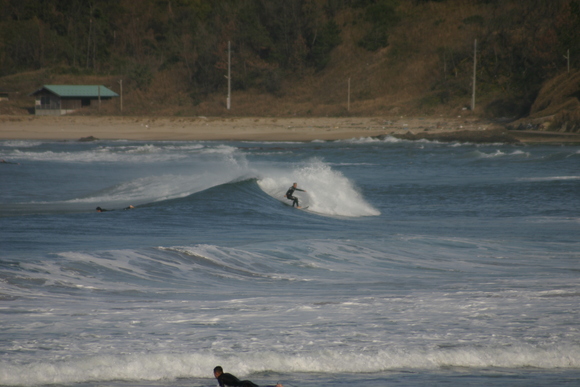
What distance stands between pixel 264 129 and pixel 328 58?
21.7 metres

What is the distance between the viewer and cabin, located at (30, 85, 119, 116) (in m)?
66.4

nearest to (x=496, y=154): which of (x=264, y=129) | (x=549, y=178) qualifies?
(x=549, y=178)

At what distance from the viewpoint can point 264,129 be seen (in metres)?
49.8

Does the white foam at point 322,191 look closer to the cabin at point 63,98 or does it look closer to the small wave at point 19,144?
the small wave at point 19,144

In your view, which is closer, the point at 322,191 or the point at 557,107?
the point at 322,191

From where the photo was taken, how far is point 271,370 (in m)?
6.36

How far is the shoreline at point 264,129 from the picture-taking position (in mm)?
Answer: 43619

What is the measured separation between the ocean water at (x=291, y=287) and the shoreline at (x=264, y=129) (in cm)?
2160

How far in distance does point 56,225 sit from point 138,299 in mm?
6257

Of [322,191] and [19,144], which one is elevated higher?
[19,144]

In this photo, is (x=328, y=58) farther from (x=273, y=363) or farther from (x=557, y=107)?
(x=273, y=363)

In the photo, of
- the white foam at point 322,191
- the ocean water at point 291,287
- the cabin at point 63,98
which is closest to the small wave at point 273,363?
the ocean water at point 291,287

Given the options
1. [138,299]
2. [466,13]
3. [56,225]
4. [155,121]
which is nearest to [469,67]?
[466,13]

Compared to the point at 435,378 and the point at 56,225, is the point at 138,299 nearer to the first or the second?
the point at 435,378
